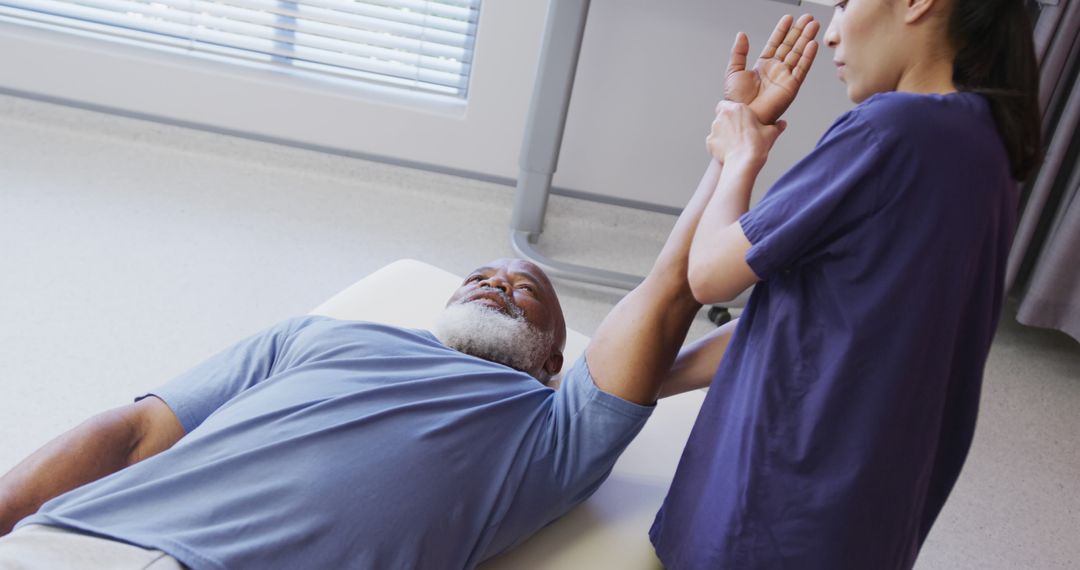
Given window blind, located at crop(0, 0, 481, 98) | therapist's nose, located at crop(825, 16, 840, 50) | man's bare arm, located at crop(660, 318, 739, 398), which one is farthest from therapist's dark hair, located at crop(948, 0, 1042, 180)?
window blind, located at crop(0, 0, 481, 98)

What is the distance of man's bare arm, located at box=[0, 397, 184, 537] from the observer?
51.2 inches

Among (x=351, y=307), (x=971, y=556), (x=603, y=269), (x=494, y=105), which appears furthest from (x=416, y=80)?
(x=971, y=556)

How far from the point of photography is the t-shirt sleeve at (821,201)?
1024mm

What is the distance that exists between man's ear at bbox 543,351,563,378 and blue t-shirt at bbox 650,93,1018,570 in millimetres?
458

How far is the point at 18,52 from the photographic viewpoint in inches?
125

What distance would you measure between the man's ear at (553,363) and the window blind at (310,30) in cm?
179

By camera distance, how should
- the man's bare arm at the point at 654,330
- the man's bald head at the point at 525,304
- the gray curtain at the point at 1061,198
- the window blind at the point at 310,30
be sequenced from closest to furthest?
1. the man's bare arm at the point at 654,330
2. the man's bald head at the point at 525,304
3. the gray curtain at the point at 1061,198
4. the window blind at the point at 310,30

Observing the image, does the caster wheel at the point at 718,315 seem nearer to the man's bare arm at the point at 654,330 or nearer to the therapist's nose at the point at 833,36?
the man's bare arm at the point at 654,330

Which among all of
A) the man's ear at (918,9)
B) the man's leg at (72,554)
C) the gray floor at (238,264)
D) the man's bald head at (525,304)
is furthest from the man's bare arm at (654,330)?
the gray floor at (238,264)

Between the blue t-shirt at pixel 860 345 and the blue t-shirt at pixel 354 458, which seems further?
the blue t-shirt at pixel 354 458

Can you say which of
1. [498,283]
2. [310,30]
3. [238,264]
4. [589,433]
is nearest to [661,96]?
[310,30]

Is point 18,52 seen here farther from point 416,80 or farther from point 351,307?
point 351,307

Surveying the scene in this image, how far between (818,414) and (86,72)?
2853 millimetres

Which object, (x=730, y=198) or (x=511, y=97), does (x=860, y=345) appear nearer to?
(x=730, y=198)
